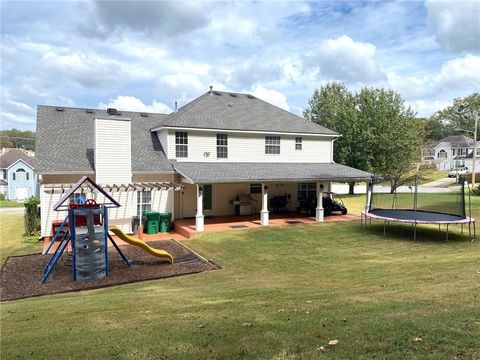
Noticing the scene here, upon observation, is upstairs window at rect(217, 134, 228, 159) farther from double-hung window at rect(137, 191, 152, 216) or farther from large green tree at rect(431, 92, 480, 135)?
large green tree at rect(431, 92, 480, 135)

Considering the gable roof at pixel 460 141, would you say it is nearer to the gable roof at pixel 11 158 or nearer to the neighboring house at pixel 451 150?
the neighboring house at pixel 451 150

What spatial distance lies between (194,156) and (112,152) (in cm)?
485

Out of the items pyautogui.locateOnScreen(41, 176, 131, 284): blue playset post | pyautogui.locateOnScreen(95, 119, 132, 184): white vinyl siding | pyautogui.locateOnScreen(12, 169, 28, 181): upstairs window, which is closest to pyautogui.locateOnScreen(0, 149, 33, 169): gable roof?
pyautogui.locateOnScreen(12, 169, 28, 181): upstairs window

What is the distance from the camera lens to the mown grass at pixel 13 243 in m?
14.9

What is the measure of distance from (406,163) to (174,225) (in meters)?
31.3

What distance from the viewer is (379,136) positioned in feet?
127

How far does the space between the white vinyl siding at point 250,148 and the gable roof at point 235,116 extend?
19.7 inches

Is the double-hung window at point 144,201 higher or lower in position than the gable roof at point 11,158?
lower

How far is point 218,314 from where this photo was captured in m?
6.42

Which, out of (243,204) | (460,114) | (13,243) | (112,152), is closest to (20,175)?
(13,243)

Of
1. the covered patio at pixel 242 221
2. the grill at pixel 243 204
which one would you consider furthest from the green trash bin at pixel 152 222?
the grill at pixel 243 204

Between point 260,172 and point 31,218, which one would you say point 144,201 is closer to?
point 31,218

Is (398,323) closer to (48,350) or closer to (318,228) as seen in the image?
(48,350)

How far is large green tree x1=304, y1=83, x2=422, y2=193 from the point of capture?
128 feet
